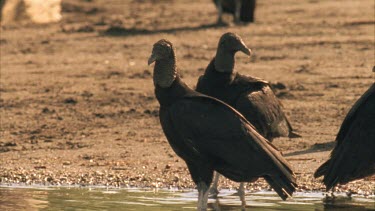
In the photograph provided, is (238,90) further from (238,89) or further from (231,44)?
(231,44)

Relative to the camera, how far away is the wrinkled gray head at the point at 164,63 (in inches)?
368

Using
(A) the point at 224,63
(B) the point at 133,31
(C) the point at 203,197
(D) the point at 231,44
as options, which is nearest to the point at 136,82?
(B) the point at 133,31

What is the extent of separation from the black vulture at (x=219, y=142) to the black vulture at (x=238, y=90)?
0.89 metres

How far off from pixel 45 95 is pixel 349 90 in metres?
3.32

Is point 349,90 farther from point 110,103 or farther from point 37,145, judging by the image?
point 37,145

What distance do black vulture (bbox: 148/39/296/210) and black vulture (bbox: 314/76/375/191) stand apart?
0.96 ft

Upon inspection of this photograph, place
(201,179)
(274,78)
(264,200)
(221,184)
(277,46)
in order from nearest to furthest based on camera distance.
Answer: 1. (201,179)
2. (264,200)
3. (221,184)
4. (274,78)
5. (277,46)

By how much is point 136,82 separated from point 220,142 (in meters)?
6.23

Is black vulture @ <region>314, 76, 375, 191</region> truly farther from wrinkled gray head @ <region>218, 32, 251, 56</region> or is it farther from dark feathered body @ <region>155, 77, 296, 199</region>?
wrinkled gray head @ <region>218, 32, 251, 56</region>

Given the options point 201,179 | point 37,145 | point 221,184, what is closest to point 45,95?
point 37,145

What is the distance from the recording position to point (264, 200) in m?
10.2

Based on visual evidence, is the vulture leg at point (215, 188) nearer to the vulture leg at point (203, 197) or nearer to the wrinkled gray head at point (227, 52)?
the wrinkled gray head at point (227, 52)

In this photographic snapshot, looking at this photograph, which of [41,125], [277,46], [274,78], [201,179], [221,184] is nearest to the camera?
[201,179]

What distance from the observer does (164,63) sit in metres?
9.38
